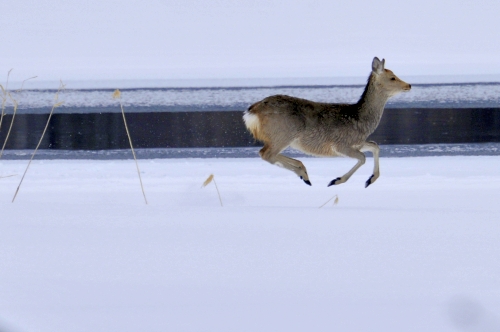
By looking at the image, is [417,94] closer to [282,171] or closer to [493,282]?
[282,171]

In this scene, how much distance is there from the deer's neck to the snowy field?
9.00 feet

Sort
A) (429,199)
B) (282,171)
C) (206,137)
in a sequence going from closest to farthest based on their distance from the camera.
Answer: (429,199)
(282,171)
(206,137)

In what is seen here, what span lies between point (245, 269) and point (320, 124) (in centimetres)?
335

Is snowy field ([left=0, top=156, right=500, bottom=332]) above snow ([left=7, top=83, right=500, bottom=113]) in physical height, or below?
above

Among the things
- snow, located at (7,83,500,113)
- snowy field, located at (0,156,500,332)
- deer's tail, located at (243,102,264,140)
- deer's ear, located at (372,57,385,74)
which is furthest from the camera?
snow, located at (7,83,500,113)

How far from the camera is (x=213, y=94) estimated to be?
764cm

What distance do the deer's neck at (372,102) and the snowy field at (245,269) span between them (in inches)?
Answer: 108

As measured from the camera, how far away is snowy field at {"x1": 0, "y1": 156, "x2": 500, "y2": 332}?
70.6 inches

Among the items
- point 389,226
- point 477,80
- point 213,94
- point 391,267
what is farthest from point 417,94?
point 391,267

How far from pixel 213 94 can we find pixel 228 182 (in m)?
2.04

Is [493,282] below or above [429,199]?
above

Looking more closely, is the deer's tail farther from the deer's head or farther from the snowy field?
the snowy field

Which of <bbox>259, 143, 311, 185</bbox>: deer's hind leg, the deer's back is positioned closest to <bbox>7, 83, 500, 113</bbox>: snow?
the deer's back

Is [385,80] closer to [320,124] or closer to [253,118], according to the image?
[320,124]
